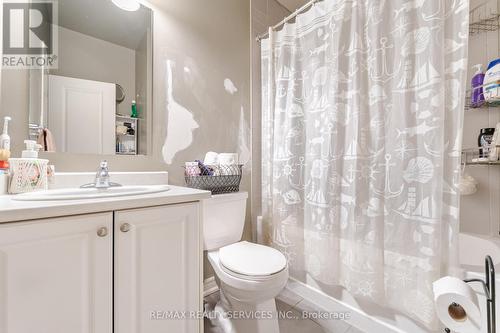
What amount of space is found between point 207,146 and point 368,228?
3.70 feet

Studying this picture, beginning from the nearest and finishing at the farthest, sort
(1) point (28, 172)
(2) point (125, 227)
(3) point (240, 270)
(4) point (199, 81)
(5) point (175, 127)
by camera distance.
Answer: (2) point (125, 227)
(1) point (28, 172)
(3) point (240, 270)
(5) point (175, 127)
(4) point (199, 81)

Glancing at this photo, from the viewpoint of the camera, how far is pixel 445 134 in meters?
0.98

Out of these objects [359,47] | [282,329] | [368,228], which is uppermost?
[359,47]

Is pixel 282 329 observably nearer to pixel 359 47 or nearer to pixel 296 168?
pixel 296 168

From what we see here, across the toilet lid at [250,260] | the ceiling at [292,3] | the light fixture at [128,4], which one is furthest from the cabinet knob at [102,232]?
the ceiling at [292,3]

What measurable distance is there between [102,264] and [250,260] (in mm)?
661

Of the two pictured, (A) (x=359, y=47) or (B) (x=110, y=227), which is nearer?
(B) (x=110, y=227)

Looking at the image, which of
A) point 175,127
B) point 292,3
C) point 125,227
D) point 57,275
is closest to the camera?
point 57,275

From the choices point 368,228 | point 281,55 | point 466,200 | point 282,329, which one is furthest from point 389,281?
point 281,55

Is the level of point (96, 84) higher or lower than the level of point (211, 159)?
higher

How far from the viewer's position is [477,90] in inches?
53.1

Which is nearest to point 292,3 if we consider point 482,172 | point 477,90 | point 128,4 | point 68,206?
point 128,4

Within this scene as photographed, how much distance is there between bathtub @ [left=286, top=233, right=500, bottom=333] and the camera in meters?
1.19

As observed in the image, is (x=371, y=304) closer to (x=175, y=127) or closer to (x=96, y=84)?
(x=175, y=127)
